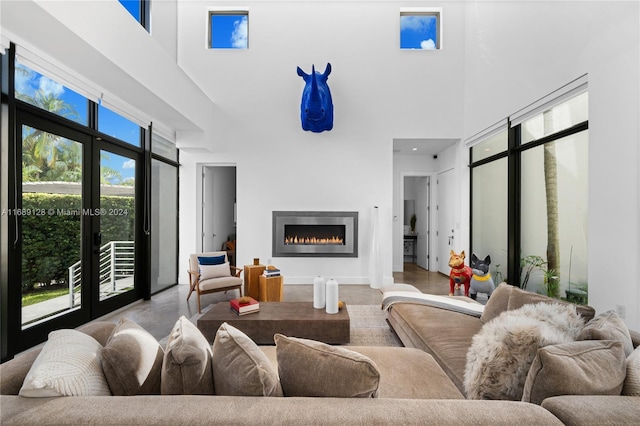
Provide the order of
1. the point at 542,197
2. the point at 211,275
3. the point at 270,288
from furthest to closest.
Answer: the point at 211,275 < the point at 270,288 < the point at 542,197

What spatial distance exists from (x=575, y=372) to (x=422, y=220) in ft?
20.9

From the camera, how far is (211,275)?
423 centimetres

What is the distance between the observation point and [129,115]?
153 inches

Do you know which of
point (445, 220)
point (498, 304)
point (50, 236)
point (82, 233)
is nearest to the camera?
point (498, 304)

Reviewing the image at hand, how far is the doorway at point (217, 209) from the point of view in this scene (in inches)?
229

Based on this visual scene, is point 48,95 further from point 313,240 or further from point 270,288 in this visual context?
point 313,240

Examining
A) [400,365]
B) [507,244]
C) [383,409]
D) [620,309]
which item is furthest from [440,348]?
[507,244]

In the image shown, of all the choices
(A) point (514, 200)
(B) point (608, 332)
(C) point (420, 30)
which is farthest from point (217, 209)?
(B) point (608, 332)

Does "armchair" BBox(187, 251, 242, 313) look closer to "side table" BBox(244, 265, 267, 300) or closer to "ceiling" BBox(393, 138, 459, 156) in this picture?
"side table" BBox(244, 265, 267, 300)

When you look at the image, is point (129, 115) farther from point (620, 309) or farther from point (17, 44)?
point (620, 309)

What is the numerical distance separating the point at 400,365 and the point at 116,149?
4117 mm

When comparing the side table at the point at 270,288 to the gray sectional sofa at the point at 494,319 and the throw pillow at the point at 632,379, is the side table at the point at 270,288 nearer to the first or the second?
the gray sectional sofa at the point at 494,319

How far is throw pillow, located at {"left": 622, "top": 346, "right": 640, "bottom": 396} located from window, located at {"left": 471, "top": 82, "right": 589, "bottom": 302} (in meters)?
2.32

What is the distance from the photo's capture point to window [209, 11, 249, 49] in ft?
18.4
